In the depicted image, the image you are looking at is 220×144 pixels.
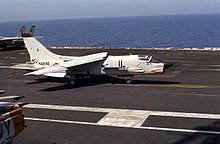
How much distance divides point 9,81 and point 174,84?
16.1 meters

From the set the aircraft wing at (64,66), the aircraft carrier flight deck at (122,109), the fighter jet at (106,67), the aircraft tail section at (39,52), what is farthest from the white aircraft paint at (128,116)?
the aircraft tail section at (39,52)

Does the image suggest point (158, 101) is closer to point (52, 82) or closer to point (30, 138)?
point (30, 138)

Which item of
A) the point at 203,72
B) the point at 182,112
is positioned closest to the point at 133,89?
the point at 182,112

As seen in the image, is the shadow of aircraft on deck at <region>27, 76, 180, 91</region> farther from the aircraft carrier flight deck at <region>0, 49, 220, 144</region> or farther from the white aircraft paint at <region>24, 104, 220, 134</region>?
the white aircraft paint at <region>24, 104, 220, 134</region>

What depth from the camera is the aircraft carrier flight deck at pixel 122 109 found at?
16141 mm

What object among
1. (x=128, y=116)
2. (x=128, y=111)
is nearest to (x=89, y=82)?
(x=128, y=111)

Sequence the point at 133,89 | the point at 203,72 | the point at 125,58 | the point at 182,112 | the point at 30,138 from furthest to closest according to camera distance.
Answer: the point at 203,72
the point at 125,58
the point at 133,89
the point at 182,112
the point at 30,138

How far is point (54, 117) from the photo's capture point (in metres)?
19.7

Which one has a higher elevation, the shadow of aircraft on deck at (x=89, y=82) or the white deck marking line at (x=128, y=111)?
the shadow of aircraft on deck at (x=89, y=82)

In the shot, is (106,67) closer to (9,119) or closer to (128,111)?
(128,111)

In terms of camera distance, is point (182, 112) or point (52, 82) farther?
point (52, 82)

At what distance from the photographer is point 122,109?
68.0 feet

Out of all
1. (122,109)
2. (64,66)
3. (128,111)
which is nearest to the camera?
(128,111)

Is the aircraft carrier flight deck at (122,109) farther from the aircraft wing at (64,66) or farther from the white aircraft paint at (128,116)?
the aircraft wing at (64,66)
